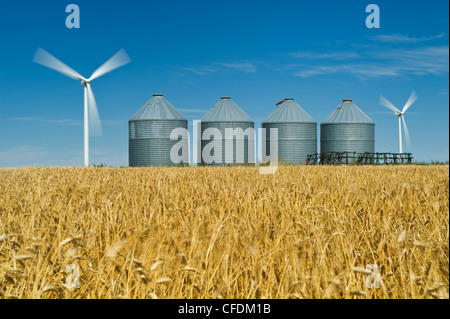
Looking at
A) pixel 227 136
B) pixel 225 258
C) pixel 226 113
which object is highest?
pixel 226 113

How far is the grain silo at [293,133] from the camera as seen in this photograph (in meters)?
38.4

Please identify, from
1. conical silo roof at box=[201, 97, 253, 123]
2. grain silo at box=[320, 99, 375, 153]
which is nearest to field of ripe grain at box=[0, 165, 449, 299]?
conical silo roof at box=[201, 97, 253, 123]

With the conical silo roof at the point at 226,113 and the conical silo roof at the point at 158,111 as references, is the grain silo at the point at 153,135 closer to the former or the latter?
the conical silo roof at the point at 158,111

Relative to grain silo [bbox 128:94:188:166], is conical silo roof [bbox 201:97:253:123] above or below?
above

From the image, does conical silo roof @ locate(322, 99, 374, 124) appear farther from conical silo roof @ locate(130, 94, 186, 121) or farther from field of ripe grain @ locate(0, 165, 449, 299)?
field of ripe grain @ locate(0, 165, 449, 299)

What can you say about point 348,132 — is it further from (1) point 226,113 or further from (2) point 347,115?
(1) point 226,113

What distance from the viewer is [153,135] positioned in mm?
36781

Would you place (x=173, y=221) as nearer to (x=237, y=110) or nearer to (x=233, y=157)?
(x=233, y=157)

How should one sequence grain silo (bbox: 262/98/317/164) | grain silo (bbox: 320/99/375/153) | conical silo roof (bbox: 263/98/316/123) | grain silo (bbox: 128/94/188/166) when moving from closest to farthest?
1. grain silo (bbox: 128/94/188/166)
2. grain silo (bbox: 262/98/317/164)
3. conical silo roof (bbox: 263/98/316/123)
4. grain silo (bbox: 320/99/375/153)

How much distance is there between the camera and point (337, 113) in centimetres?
4175

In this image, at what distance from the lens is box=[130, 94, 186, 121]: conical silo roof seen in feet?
123

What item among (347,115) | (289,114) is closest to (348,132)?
(347,115)

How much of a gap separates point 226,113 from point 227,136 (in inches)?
110

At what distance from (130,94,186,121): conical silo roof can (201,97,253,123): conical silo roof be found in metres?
2.63
